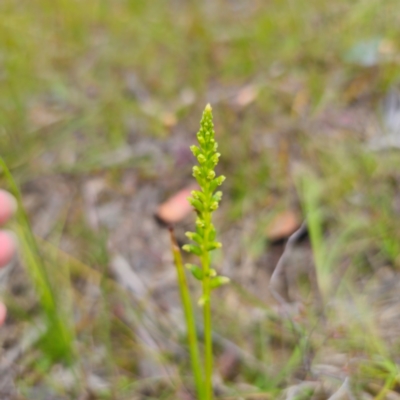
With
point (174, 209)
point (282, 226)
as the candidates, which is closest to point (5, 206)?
point (174, 209)

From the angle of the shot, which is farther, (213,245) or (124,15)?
(124,15)

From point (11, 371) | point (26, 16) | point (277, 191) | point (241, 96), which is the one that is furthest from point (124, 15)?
point (11, 371)

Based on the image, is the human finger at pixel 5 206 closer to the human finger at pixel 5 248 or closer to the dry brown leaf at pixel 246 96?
the human finger at pixel 5 248

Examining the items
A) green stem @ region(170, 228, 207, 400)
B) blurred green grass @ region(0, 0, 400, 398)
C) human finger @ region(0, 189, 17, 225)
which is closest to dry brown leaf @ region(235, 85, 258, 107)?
blurred green grass @ region(0, 0, 400, 398)

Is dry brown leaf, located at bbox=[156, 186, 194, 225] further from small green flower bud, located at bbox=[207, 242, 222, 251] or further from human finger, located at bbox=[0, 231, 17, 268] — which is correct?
small green flower bud, located at bbox=[207, 242, 222, 251]

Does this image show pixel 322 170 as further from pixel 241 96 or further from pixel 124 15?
pixel 124 15

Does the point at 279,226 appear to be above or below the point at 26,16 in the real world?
below

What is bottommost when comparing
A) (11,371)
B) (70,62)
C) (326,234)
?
(11,371)
